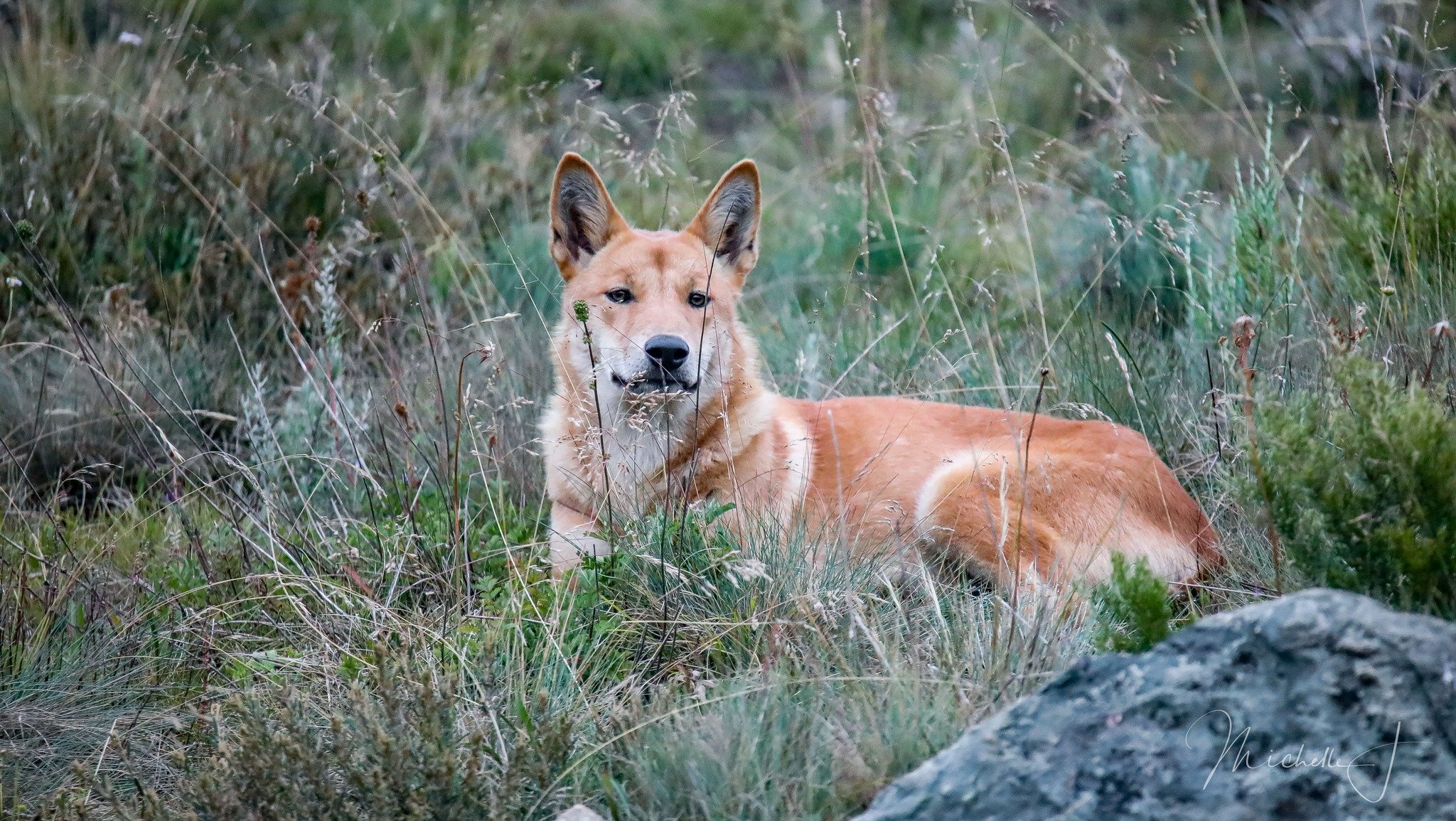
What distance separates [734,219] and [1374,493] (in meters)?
2.35

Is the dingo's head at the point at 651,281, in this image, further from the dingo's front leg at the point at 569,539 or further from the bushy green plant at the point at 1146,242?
the bushy green plant at the point at 1146,242

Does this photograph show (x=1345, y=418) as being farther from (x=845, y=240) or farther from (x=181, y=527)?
(x=845, y=240)

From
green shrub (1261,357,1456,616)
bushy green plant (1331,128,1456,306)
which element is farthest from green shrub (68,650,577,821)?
bushy green plant (1331,128,1456,306)

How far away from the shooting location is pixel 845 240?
6.56 meters

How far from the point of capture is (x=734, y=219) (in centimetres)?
421

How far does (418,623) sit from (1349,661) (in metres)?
2.07

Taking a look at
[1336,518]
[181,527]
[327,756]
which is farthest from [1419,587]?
[181,527]

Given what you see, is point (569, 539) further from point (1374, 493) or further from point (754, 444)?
point (1374, 493)

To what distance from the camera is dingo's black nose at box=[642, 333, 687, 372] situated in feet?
12.1

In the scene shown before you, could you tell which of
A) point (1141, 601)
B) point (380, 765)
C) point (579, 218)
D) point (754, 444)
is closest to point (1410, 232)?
point (754, 444)

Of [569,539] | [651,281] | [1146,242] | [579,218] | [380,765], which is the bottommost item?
[569,539]

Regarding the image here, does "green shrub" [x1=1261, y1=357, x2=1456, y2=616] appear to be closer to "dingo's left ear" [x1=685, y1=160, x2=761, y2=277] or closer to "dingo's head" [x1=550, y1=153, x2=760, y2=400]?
"dingo's head" [x1=550, y1=153, x2=760, y2=400]

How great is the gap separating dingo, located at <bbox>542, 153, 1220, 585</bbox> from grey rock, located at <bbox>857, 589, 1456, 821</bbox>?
134cm

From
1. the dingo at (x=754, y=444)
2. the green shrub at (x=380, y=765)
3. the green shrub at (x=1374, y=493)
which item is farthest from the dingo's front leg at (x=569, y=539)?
the green shrub at (x=1374, y=493)
